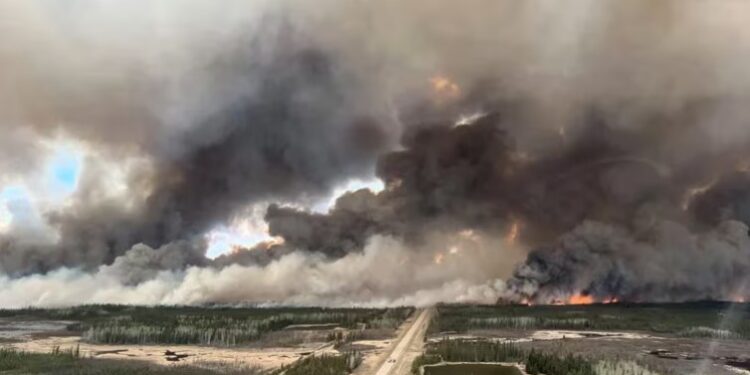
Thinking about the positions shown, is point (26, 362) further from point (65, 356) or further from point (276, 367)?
point (276, 367)

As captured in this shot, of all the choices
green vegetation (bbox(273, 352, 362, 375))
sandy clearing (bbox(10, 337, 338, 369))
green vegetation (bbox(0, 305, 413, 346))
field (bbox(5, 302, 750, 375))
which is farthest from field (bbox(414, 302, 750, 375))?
green vegetation (bbox(0, 305, 413, 346))

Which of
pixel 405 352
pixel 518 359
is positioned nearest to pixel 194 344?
pixel 405 352

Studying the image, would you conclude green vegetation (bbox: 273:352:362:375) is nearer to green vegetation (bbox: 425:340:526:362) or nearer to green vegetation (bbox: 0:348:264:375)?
green vegetation (bbox: 0:348:264:375)

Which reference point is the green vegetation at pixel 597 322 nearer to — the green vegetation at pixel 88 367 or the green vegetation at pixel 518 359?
the green vegetation at pixel 518 359

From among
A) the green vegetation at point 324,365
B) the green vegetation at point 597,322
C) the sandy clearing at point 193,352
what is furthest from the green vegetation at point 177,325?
the green vegetation at point 324,365

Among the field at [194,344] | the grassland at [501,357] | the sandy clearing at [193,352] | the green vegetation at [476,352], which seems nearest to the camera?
the grassland at [501,357]

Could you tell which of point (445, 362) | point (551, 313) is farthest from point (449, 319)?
point (445, 362)

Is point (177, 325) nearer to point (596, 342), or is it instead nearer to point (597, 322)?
point (596, 342)
